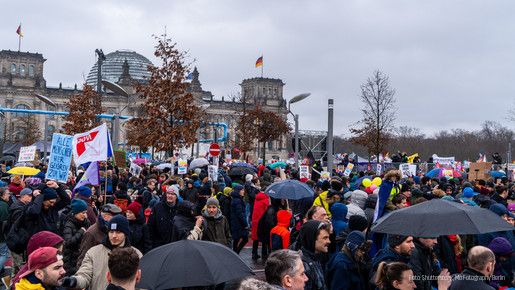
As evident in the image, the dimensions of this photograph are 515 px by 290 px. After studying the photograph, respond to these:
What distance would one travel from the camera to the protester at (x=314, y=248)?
585cm

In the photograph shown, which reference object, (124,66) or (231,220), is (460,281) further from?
(124,66)

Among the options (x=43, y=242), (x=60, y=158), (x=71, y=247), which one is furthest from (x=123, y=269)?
(x=60, y=158)

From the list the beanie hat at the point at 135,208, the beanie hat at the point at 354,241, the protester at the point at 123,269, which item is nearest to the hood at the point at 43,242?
the protester at the point at 123,269

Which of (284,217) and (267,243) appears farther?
(267,243)

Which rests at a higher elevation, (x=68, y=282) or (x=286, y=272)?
(x=286, y=272)

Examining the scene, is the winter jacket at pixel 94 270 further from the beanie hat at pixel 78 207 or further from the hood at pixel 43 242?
the beanie hat at pixel 78 207

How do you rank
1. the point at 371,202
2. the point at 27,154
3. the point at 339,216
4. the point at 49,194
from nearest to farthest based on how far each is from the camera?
the point at 339,216 < the point at 49,194 < the point at 371,202 < the point at 27,154

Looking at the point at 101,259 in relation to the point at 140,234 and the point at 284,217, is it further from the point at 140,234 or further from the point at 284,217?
the point at 284,217

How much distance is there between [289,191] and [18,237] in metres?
4.81

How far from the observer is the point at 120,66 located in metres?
112

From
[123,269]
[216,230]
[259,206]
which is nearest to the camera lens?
[123,269]

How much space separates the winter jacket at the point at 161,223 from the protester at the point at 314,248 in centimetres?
383


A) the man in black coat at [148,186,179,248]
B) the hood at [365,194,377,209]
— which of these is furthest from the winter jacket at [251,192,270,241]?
the man in black coat at [148,186,179,248]

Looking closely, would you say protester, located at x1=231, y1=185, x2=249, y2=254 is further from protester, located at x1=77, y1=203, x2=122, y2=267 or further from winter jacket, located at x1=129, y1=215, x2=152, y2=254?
protester, located at x1=77, y1=203, x2=122, y2=267
